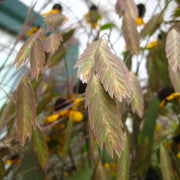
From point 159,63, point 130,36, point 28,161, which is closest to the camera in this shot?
point 130,36

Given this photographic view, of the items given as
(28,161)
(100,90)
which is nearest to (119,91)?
(100,90)

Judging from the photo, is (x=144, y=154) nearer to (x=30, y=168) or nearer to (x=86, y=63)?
(x=30, y=168)

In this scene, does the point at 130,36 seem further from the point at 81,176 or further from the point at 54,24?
the point at 81,176

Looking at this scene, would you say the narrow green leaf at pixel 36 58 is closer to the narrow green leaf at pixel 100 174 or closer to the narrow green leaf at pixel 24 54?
the narrow green leaf at pixel 24 54

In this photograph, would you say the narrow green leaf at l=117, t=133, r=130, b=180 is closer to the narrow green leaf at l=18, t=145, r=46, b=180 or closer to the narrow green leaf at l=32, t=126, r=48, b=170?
the narrow green leaf at l=32, t=126, r=48, b=170

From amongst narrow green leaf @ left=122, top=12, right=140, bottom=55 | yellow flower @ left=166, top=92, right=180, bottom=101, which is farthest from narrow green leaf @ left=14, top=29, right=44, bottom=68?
yellow flower @ left=166, top=92, right=180, bottom=101

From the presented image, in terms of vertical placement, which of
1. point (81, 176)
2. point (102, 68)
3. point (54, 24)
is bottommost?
point (81, 176)

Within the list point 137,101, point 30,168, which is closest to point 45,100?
point 30,168
